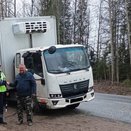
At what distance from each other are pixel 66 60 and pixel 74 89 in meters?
1.03

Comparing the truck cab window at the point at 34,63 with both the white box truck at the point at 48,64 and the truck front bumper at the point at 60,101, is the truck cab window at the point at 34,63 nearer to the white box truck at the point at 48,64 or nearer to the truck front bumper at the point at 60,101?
the white box truck at the point at 48,64

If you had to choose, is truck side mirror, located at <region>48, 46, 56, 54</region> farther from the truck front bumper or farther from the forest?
the forest

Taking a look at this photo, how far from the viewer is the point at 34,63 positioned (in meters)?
13.5

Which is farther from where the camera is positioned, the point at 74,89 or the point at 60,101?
the point at 74,89

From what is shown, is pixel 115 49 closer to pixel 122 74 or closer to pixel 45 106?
pixel 122 74

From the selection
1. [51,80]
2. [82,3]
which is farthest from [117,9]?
[51,80]

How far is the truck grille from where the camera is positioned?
13.0 metres

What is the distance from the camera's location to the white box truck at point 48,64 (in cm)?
1299

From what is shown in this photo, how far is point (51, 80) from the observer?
12.9 m

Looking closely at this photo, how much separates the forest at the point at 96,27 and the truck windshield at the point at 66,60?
20694 millimetres

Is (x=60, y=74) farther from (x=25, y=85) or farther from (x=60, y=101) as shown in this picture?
(x=25, y=85)

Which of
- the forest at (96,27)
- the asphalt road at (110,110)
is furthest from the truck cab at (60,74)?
the forest at (96,27)

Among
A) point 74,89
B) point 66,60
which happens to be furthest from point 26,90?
point 66,60

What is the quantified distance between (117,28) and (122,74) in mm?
6453
